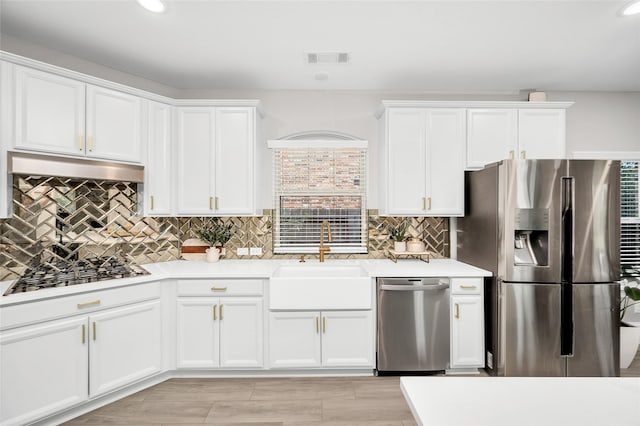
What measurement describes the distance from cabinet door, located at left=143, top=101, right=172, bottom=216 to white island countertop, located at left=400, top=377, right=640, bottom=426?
269 cm

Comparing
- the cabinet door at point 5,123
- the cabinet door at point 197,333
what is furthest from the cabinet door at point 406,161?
the cabinet door at point 5,123

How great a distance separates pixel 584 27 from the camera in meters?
2.30

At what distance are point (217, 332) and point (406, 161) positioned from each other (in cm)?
230

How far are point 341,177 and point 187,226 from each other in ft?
5.66

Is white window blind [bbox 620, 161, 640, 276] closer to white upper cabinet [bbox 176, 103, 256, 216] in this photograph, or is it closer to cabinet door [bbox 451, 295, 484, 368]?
cabinet door [bbox 451, 295, 484, 368]

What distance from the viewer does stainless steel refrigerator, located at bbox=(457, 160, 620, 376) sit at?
98.3 inches

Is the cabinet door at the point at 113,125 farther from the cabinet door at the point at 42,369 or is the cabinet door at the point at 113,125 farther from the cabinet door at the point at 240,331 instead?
the cabinet door at the point at 240,331

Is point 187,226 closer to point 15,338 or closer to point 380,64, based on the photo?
point 15,338

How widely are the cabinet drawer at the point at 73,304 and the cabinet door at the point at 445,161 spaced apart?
103 inches

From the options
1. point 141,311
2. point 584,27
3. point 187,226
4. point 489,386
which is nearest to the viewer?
point 489,386

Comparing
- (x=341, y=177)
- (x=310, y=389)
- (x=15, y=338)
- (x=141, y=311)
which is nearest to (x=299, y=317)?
(x=310, y=389)

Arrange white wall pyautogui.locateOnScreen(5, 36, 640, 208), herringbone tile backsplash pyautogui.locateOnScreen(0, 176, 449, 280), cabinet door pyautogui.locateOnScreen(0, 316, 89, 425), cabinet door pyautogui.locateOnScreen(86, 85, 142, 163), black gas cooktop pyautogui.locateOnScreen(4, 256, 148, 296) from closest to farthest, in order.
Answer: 1. cabinet door pyautogui.locateOnScreen(0, 316, 89, 425)
2. black gas cooktop pyautogui.locateOnScreen(4, 256, 148, 296)
3. herringbone tile backsplash pyautogui.locateOnScreen(0, 176, 449, 280)
4. cabinet door pyautogui.locateOnScreen(86, 85, 142, 163)
5. white wall pyautogui.locateOnScreen(5, 36, 640, 208)

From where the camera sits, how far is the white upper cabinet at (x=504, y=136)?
3068 millimetres

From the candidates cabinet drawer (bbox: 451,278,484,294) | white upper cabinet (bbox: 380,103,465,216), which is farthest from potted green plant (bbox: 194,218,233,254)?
cabinet drawer (bbox: 451,278,484,294)
